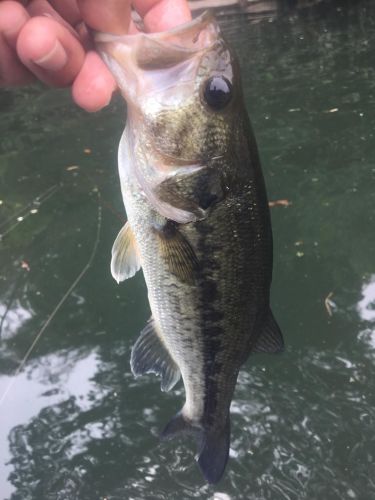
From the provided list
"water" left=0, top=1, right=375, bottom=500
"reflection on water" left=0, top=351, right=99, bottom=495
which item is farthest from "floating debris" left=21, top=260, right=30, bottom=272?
"reflection on water" left=0, top=351, right=99, bottom=495

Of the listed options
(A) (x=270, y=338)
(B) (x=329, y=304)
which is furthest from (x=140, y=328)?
(A) (x=270, y=338)

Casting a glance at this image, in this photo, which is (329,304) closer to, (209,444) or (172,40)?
(209,444)

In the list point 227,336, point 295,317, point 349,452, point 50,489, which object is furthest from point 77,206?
point 227,336

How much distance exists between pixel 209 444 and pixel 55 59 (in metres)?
1.30

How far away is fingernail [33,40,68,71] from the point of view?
1370 mm

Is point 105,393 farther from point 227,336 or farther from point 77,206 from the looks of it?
point 77,206

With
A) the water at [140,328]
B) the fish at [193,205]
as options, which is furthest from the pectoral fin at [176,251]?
the water at [140,328]

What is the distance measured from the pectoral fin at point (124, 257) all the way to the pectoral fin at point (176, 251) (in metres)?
0.13

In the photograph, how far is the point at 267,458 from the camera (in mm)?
2877

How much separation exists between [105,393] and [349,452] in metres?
1.41

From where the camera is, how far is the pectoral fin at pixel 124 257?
1.70 metres

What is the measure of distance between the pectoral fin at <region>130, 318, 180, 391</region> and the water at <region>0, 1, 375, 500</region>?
116 centimetres

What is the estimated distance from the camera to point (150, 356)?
186 cm

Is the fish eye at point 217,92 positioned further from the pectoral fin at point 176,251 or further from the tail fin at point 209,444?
the tail fin at point 209,444
